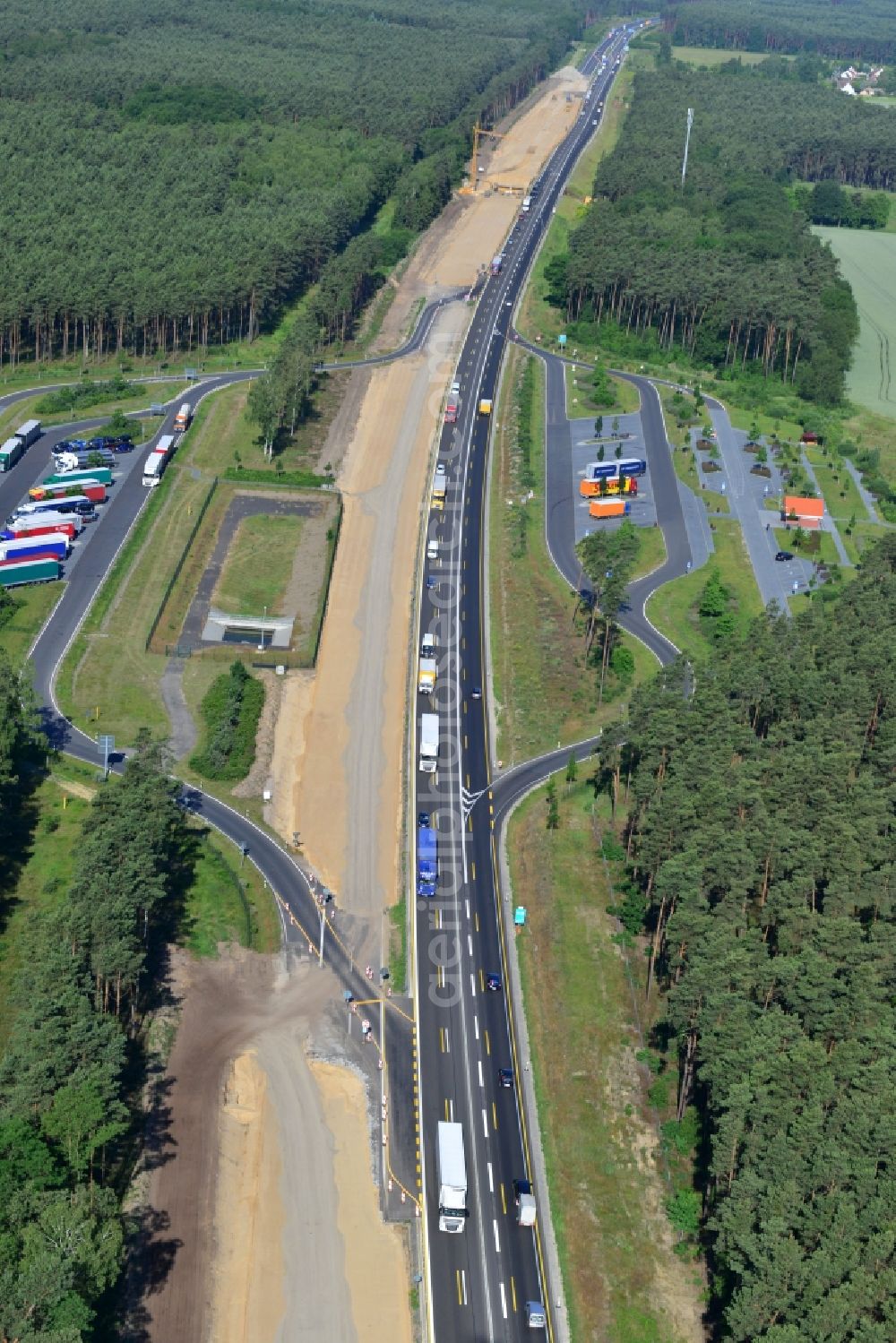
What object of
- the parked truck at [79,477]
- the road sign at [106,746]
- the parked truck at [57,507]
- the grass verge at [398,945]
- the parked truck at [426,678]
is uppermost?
the parked truck at [79,477]

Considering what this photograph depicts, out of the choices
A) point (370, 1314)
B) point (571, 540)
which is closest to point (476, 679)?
point (571, 540)

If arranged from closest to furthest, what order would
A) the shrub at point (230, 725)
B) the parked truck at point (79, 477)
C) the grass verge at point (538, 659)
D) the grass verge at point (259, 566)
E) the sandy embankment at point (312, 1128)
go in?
the sandy embankment at point (312, 1128), the shrub at point (230, 725), the grass verge at point (538, 659), the grass verge at point (259, 566), the parked truck at point (79, 477)

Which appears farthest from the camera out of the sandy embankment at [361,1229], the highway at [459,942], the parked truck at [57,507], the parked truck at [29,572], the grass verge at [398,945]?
the parked truck at [57,507]

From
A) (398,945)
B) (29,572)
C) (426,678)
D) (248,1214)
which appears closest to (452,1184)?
(248,1214)

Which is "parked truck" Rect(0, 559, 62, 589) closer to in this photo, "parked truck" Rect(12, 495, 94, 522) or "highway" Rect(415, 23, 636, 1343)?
"parked truck" Rect(12, 495, 94, 522)

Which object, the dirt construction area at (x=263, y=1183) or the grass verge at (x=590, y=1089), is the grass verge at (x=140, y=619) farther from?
the grass verge at (x=590, y=1089)

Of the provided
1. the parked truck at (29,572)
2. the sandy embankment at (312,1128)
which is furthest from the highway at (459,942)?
the sandy embankment at (312,1128)
